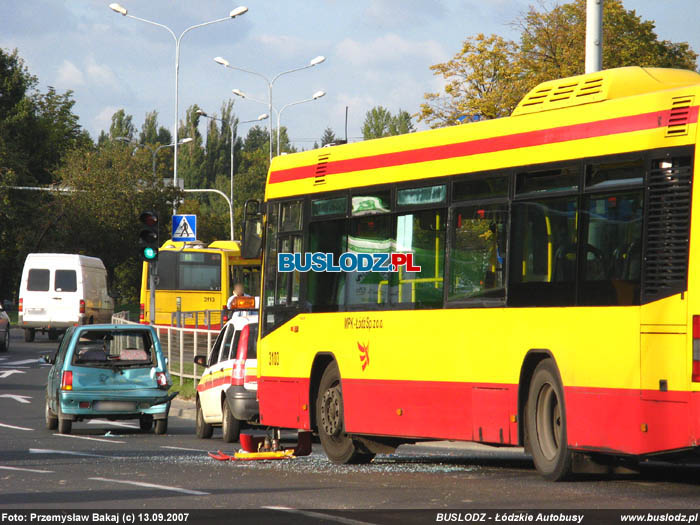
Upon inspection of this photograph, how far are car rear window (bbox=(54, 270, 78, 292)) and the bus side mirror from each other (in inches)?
1183

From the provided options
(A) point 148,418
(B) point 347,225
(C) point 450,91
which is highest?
(C) point 450,91

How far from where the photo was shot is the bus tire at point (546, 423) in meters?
11.6

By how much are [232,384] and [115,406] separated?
2495mm

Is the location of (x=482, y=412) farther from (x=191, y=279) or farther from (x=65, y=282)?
(x=65, y=282)

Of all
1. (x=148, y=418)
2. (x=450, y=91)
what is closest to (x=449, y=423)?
(x=148, y=418)

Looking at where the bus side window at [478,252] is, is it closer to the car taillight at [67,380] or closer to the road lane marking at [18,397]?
the car taillight at [67,380]

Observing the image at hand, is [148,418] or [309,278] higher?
[309,278]

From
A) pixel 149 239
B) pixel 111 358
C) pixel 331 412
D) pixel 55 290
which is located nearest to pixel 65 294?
pixel 55 290

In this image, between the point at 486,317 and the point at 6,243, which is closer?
the point at 486,317

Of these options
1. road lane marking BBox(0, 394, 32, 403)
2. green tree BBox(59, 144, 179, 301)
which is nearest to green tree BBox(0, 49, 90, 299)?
green tree BBox(59, 144, 179, 301)

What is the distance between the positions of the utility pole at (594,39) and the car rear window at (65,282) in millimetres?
29343

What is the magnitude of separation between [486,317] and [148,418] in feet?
31.0
